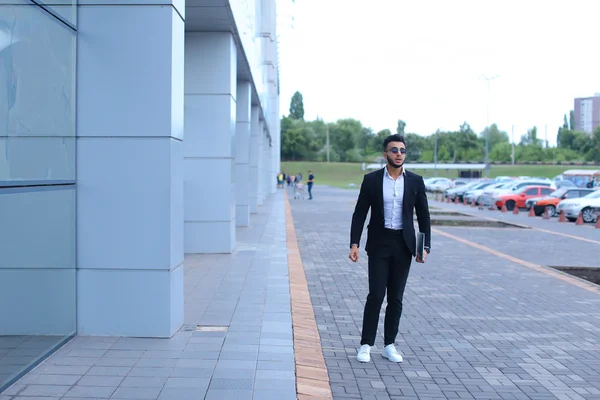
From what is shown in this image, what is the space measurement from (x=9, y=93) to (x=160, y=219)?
5.97ft

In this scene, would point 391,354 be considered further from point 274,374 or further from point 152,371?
point 152,371

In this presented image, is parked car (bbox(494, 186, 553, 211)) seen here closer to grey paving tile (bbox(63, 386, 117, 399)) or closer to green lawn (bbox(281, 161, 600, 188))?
grey paving tile (bbox(63, 386, 117, 399))

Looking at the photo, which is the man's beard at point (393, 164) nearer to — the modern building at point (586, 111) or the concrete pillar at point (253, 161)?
the concrete pillar at point (253, 161)

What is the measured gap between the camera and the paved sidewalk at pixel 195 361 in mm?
4848

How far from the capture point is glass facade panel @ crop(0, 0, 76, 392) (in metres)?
4.98

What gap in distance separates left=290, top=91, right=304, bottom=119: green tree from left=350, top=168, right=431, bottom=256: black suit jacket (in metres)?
135

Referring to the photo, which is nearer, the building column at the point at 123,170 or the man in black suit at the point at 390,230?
the man in black suit at the point at 390,230

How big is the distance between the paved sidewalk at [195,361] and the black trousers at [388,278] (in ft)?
2.51

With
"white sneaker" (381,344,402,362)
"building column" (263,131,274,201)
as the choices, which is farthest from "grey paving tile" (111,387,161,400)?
"building column" (263,131,274,201)

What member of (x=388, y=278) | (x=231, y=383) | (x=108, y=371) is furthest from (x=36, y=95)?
(x=388, y=278)

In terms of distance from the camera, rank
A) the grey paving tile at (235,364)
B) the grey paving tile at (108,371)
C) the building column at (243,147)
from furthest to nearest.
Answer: the building column at (243,147) < the grey paving tile at (235,364) < the grey paving tile at (108,371)

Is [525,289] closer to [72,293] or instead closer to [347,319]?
[347,319]

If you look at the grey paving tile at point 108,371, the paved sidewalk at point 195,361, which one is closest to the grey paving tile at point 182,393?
the paved sidewalk at point 195,361

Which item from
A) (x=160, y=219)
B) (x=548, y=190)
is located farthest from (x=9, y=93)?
(x=548, y=190)
